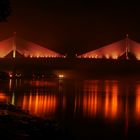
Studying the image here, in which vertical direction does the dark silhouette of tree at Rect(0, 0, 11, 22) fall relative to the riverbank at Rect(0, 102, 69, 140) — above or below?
above

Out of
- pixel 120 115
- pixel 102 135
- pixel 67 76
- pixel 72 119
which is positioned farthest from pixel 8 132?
pixel 67 76

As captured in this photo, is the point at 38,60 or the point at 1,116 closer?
the point at 1,116

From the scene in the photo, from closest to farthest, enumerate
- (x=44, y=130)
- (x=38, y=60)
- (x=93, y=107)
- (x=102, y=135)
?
(x=44, y=130), (x=102, y=135), (x=93, y=107), (x=38, y=60)

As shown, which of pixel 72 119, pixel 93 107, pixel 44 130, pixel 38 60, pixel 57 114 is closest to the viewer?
pixel 44 130

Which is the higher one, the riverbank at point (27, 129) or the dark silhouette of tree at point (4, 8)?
the dark silhouette of tree at point (4, 8)

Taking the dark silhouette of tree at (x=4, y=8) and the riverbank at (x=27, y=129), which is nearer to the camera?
the riverbank at (x=27, y=129)

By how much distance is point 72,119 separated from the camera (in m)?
12.7

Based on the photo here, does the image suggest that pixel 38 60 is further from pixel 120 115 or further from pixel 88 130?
pixel 88 130

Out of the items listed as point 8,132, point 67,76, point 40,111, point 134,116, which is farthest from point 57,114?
point 67,76

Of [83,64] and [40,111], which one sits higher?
[83,64]

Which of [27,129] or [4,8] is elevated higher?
[4,8]

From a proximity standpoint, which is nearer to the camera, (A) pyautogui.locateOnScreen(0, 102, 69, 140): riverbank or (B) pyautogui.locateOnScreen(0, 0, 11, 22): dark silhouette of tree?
(A) pyautogui.locateOnScreen(0, 102, 69, 140): riverbank

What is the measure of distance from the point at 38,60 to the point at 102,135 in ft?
85.6

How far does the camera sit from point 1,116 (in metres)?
9.08
